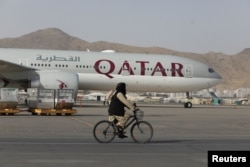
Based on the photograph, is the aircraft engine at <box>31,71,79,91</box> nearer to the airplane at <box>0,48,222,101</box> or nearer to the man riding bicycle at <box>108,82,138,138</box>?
the airplane at <box>0,48,222,101</box>

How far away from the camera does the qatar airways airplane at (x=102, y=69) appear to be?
4588 centimetres

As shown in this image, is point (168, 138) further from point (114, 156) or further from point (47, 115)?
point (47, 115)

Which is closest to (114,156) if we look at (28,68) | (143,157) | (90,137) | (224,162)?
(143,157)

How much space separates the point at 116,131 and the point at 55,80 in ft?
83.4

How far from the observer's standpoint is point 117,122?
667 inches

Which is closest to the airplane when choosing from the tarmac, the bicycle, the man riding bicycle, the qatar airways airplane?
the qatar airways airplane

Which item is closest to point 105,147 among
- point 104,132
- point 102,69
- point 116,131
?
point 104,132

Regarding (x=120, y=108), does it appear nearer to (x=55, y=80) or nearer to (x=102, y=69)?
(x=55, y=80)

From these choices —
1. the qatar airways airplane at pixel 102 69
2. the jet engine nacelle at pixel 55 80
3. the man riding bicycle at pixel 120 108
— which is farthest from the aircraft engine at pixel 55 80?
the man riding bicycle at pixel 120 108

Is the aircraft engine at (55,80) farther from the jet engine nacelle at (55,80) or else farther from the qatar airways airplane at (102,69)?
the qatar airways airplane at (102,69)

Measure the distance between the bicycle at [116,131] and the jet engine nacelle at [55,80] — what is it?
24802 mm

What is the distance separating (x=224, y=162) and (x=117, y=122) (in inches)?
269

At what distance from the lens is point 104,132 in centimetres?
1672

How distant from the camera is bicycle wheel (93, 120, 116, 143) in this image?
16.7 meters
